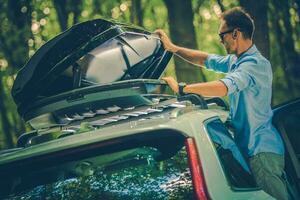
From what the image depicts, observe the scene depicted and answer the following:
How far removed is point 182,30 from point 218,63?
5.59 m

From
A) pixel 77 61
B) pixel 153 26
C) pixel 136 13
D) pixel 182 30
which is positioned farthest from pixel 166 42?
pixel 153 26

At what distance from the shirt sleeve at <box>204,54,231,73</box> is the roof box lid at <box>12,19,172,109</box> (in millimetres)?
895

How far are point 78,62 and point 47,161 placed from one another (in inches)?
86.6

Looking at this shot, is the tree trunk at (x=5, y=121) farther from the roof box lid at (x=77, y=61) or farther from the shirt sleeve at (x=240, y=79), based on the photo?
the shirt sleeve at (x=240, y=79)

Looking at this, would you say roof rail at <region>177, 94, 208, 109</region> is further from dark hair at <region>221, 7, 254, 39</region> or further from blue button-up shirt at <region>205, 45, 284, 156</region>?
dark hair at <region>221, 7, 254, 39</region>

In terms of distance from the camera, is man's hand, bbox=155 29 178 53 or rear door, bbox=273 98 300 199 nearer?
rear door, bbox=273 98 300 199

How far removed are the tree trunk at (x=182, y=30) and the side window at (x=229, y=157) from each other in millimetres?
6915

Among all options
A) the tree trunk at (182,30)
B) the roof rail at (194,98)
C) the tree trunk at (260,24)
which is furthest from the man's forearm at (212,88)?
Answer: the tree trunk at (182,30)

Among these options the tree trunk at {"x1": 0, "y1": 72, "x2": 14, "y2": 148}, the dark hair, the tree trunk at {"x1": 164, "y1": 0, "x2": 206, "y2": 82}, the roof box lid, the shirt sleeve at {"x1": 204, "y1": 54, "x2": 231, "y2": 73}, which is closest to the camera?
the dark hair

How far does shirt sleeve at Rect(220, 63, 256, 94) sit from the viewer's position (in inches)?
148

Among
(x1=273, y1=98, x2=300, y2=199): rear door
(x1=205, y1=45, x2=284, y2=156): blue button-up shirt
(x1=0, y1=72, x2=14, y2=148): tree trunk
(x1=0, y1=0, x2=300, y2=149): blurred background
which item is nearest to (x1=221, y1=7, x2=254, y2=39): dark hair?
(x1=205, y1=45, x2=284, y2=156): blue button-up shirt

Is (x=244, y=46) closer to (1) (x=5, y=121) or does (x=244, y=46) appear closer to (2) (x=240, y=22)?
(2) (x=240, y=22)

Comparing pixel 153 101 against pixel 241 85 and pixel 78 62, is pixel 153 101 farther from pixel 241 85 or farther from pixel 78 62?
pixel 241 85

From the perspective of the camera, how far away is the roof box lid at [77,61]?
4.64 m
